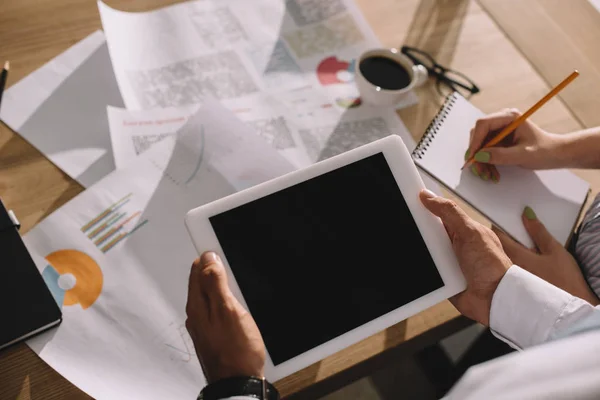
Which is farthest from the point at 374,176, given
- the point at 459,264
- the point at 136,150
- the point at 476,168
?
the point at 136,150

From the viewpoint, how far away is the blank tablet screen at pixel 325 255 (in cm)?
53

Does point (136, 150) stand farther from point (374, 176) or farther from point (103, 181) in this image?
point (374, 176)

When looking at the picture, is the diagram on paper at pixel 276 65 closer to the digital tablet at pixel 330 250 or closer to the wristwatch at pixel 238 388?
the digital tablet at pixel 330 250

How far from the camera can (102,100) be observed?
2.51 feet

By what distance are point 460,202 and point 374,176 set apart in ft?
0.75

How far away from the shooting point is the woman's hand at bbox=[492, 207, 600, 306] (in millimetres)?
692

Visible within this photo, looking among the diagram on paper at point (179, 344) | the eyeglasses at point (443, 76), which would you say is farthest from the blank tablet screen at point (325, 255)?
the eyeglasses at point (443, 76)

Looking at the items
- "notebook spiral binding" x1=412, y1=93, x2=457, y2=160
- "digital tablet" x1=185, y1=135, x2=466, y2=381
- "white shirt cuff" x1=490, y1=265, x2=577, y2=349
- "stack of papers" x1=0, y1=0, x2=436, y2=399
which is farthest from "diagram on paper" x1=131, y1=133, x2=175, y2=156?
"white shirt cuff" x1=490, y1=265, x2=577, y2=349

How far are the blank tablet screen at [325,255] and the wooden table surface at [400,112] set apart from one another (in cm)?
10

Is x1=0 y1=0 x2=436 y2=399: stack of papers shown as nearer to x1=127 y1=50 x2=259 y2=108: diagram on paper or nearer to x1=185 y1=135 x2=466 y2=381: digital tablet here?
x1=127 y1=50 x2=259 y2=108: diagram on paper

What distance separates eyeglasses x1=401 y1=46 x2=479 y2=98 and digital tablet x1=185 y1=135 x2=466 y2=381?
34cm

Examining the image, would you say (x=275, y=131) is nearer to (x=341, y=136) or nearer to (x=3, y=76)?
(x=341, y=136)

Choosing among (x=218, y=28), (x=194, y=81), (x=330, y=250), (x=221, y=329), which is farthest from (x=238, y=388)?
(x=218, y=28)

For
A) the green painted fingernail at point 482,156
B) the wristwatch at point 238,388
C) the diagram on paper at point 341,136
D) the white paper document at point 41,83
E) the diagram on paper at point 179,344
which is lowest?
the diagram on paper at point 179,344
